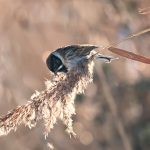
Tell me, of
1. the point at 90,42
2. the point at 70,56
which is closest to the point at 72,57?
the point at 70,56

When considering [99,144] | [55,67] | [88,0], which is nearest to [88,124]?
[99,144]

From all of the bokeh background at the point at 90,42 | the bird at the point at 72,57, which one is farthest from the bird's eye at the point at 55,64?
the bokeh background at the point at 90,42

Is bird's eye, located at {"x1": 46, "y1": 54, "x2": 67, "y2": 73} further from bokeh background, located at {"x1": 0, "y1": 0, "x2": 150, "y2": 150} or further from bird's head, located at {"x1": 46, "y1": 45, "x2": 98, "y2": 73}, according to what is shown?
bokeh background, located at {"x1": 0, "y1": 0, "x2": 150, "y2": 150}

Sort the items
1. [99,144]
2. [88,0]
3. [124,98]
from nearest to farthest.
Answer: [99,144]
[124,98]
[88,0]

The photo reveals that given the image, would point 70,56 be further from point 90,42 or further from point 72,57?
point 90,42

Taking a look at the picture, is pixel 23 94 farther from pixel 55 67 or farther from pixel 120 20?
pixel 55 67

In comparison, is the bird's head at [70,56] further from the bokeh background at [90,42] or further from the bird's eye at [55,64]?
the bokeh background at [90,42]
